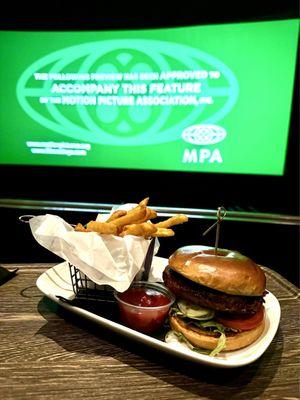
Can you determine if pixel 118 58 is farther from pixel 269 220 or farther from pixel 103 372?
pixel 103 372

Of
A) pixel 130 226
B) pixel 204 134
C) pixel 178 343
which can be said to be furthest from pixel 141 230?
pixel 204 134

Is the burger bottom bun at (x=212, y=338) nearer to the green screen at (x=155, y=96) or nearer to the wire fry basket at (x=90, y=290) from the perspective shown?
the wire fry basket at (x=90, y=290)

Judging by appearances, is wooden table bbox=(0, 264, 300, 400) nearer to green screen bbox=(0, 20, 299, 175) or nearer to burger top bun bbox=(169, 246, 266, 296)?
burger top bun bbox=(169, 246, 266, 296)

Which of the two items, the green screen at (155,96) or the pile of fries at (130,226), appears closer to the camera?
the pile of fries at (130,226)

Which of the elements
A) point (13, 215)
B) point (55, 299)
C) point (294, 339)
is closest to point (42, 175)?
point (13, 215)

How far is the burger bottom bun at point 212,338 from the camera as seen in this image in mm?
1000

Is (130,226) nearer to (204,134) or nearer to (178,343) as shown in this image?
(178,343)

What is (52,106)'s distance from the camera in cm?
319

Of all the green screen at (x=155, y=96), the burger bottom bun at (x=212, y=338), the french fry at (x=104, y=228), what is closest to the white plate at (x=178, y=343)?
the burger bottom bun at (x=212, y=338)

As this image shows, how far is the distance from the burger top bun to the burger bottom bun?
0.39 feet

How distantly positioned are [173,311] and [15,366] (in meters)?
0.48

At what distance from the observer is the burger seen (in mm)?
1016

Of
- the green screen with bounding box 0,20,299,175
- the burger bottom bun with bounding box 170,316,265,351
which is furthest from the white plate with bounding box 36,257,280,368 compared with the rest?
the green screen with bounding box 0,20,299,175

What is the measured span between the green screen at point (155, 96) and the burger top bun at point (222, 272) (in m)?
2.09
